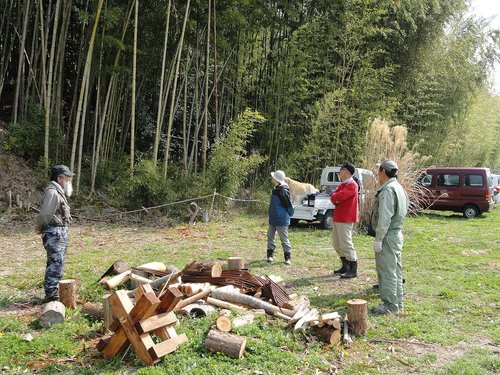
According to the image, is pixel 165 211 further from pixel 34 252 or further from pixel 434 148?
pixel 434 148

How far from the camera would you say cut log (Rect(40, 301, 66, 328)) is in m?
3.96

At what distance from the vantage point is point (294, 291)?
5340mm

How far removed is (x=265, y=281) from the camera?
4.86 meters

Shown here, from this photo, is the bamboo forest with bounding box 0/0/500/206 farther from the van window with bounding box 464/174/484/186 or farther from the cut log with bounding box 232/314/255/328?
the cut log with bounding box 232/314/255/328

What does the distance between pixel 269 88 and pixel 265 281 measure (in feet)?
31.6

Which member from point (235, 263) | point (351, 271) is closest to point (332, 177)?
point (351, 271)

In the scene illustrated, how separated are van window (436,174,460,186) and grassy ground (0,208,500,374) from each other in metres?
4.66

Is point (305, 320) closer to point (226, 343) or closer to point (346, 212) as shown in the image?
point (226, 343)

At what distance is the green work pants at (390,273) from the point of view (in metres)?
4.61

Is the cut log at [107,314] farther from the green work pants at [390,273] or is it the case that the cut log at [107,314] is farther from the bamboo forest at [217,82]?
the bamboo forest at [217,82]

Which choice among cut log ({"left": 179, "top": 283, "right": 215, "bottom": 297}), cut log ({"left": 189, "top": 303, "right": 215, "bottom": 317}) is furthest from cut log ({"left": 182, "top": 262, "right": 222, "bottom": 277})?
cut log ({"left": 189, "top": 303, "right": 215, "bottom": 317})

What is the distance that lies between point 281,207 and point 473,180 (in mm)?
9425

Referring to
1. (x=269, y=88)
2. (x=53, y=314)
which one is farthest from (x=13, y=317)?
(x=269, y=88)

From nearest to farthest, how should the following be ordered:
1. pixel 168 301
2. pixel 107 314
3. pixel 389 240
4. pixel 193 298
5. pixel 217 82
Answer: pixel 168 301
pixel 107 314
pixel 193 298
pixel 389 240
pixel 217 82
